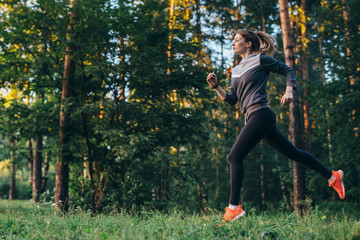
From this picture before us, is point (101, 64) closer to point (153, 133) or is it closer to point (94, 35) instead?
point (94, 35)

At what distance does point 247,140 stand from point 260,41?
1346 millimetres

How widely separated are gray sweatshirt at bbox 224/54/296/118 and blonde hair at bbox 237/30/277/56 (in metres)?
0.27

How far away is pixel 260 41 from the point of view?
3.90 meters

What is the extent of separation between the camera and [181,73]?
10.2 meters

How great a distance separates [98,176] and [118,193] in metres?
1.17

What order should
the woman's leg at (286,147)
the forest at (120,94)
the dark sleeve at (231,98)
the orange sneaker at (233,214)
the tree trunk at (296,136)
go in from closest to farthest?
the orange sneaker at (233,214) < the woman's leg at (286,147) < the dark sleeve at (231,98) < the tree trunk at (296,136) < the forest at (120,94)

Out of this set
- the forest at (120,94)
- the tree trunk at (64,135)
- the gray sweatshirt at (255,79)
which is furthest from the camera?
the tree trunk at (64,135)

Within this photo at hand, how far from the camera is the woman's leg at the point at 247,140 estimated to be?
11.0ft

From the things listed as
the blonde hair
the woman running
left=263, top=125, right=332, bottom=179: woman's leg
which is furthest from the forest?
the blonde hair

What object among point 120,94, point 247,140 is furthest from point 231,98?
point 120,94

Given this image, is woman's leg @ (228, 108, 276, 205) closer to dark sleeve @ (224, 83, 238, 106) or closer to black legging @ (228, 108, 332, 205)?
black legging @ (228, 108, 332, 205)

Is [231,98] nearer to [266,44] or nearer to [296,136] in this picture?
[266,44]

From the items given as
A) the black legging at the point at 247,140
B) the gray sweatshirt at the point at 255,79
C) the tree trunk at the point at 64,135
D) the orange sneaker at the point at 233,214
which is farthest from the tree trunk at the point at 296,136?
the tree trunk at the point at 64,135

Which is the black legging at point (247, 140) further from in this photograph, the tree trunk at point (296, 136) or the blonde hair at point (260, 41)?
the tree trunk at point (296, 136)
